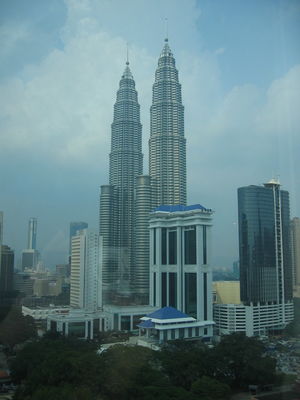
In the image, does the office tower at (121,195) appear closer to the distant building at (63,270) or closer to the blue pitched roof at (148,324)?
the distant building at (63,270)

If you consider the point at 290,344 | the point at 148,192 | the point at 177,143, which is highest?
the point at 177,143

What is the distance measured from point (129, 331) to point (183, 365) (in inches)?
197

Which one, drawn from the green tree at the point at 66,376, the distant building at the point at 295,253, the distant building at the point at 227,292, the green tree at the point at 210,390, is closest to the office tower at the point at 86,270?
the distant building at the point at 227,292

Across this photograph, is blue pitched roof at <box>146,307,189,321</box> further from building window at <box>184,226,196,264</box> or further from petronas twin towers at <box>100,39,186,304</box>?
petronas twin towers at <box>100,39,186,304</box>

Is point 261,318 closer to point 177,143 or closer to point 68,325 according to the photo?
point 68,325

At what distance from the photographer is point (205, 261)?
32.0 ft

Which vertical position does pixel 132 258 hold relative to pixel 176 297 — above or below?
above

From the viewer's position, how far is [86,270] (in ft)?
39.8

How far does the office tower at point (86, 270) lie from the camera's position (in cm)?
1196

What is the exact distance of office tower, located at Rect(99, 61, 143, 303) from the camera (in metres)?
13.3

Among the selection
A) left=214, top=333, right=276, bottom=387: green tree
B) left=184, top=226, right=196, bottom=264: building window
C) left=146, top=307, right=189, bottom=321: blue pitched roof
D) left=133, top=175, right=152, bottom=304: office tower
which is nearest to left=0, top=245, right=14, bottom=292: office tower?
left=133, top=175, right=152, bottom=304: office tower

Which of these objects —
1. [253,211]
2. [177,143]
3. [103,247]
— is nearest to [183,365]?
[253,211]

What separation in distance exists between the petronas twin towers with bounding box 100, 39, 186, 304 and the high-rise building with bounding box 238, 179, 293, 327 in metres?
3.53

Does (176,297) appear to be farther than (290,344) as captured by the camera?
Yes
